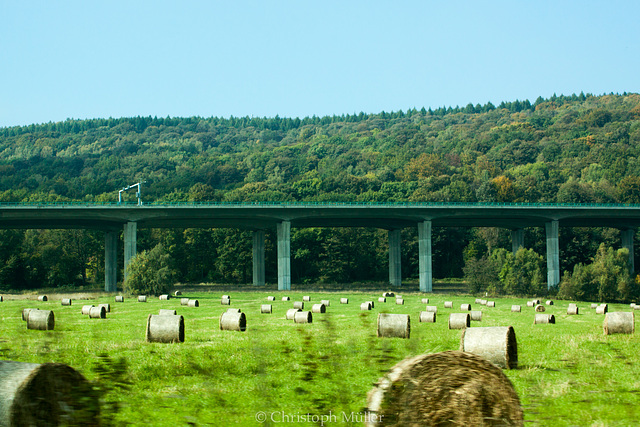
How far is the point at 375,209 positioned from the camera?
8506 cm

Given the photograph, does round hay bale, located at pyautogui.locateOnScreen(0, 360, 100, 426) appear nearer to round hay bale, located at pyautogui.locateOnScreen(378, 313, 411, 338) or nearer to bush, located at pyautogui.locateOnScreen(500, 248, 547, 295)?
round hay bale, located at pyautogui.locateOnScreen(378, 313, 411, 338)

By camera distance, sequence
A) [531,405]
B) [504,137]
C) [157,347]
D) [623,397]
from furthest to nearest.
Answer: [504,137]
[157,347]
[623,397]
[531,405]

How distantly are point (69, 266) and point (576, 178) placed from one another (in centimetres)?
10387

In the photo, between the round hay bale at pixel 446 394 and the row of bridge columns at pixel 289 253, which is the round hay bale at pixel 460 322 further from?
the row of bridge columns at pixel 289 253

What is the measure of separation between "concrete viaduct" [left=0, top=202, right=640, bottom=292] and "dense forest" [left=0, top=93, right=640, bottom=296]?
6.63 metres

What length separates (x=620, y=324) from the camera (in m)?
19.2

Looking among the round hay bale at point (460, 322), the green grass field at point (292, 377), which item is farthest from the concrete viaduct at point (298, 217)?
the green grass field at point (292, 377)

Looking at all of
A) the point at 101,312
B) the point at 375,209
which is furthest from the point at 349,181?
the point at 101,312

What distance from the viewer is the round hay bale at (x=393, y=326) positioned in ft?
55.2

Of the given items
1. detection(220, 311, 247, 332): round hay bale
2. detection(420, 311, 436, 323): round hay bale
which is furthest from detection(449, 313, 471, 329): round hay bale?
detection(220, 311, 247, 332): round hay bale

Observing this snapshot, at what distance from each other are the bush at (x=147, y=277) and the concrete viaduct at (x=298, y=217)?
54.3ft

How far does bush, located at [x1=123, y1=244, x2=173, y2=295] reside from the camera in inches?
2457

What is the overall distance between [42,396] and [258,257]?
3677 inches

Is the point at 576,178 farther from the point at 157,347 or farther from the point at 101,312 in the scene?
the point at 157,347
